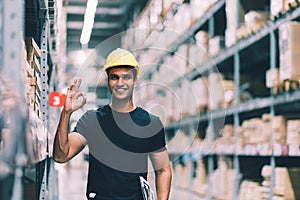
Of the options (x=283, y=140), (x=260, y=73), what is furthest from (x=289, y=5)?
(x=260, y=73)

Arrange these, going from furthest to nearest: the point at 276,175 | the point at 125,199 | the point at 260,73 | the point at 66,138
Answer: the point at 260,73 → the point at 276,175 → the point at 125,199 → the point at 66,138

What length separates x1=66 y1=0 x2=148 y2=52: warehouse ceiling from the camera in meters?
17.3

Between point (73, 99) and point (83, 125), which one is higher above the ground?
point (73, 99)

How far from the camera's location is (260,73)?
8039 millimetres

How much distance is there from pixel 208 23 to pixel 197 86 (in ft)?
2.69

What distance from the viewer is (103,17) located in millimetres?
19422

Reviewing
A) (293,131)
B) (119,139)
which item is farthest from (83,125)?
(293,131)

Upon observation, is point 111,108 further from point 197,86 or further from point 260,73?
point 197,86

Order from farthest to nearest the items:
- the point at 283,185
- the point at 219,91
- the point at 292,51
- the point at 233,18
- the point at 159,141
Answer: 1. the point at 219,91
2. the point at 233,18
3. the point at 283,185
4. the point at 292,51
5. the point at 159,141

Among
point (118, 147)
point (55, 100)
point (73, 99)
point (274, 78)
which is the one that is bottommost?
point (118, 147)

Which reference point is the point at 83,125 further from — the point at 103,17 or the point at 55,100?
the point at 103,17

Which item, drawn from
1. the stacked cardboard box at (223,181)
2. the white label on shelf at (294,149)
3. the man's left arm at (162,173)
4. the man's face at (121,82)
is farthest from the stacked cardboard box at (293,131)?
the man's face at (121,82)

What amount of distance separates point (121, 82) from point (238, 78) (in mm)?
4104

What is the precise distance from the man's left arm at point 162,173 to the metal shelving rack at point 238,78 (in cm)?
205
